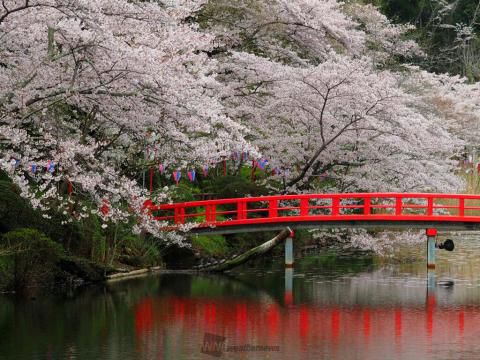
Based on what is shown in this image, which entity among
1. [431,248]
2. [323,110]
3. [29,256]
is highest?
[323,110]

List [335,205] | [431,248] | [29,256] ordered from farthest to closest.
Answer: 1. [431,248]
2. [335,205]
3. [29,256]

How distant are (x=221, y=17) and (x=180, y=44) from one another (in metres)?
7.82

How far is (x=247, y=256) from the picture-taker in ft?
88.6

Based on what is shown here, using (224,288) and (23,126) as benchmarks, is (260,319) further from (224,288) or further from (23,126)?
(23,126)

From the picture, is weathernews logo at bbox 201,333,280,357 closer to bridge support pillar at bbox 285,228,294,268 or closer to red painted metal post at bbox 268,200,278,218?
red painted metal post at bbox 268,200,278,218

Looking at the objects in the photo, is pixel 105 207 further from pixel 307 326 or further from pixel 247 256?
pixel 307 326

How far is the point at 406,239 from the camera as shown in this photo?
29266 mm

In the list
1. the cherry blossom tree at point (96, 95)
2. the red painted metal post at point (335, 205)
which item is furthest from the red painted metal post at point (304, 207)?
the cherry blossom tree at point (96, 95)

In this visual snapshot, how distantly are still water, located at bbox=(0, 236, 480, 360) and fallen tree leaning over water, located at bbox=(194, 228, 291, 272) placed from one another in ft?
1.14

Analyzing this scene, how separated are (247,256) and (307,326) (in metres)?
8.18

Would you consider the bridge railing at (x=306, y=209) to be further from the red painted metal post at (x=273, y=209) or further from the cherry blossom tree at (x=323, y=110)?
the cherry blossom tree at (x=323, y=110)

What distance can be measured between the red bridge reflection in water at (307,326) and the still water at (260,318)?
2 cm

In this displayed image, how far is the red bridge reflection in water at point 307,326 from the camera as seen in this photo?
16.8m

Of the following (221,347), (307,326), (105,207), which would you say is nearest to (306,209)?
(105,207)
